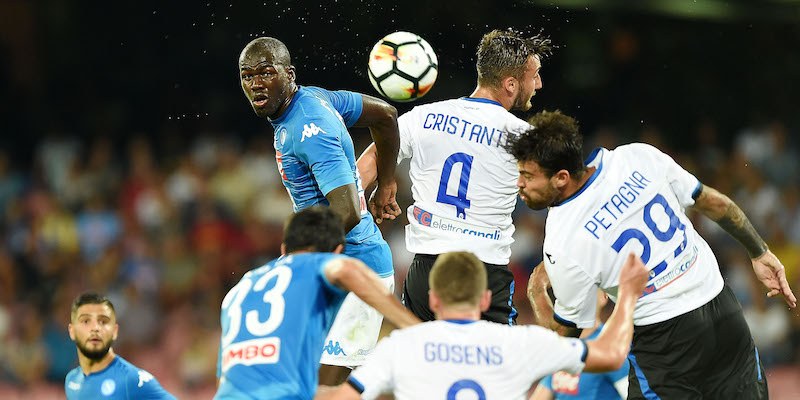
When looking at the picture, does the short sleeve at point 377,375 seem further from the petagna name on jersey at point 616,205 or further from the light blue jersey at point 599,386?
the light blue jersey at point 599,386

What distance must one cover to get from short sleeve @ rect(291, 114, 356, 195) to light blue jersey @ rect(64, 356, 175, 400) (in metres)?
1.86

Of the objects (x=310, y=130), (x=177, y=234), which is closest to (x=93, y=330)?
(x=310, y=130)

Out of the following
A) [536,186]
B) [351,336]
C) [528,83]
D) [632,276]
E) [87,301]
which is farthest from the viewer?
[87,301]

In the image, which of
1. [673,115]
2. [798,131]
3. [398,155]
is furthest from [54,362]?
[798,131]

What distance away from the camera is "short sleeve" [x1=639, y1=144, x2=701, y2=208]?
15.9ft

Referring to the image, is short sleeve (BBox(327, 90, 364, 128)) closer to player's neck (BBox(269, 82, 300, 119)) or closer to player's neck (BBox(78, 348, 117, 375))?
player's neck (BBox(269, 82, 300, 119))

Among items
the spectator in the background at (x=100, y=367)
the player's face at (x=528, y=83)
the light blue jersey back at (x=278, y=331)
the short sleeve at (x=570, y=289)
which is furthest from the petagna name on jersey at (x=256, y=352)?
the player's face at (x=528, y=83)

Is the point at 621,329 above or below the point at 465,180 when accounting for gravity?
below

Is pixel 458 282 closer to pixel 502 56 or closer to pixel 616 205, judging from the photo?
pixel 616 205

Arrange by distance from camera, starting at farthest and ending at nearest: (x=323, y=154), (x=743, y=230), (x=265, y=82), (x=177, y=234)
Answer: (x=177, y=234) → (x=265, y=82) → (x=323, y=154) → (x=743, y=230)

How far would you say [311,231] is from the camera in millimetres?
4340

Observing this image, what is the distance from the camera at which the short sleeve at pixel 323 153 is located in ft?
17.1

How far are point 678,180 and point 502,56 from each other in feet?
5.04

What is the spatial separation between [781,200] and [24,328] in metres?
9.31
